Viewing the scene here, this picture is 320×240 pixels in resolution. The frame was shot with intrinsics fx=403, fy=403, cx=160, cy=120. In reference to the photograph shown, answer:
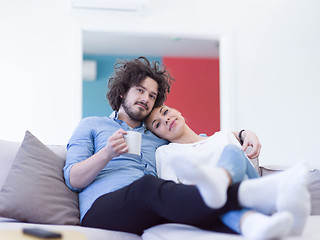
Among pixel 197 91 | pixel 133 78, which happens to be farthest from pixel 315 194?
pixel 197 91

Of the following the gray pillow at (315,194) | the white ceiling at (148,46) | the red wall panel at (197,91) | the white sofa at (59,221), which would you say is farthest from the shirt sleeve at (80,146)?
the red wall panel at (197,91)

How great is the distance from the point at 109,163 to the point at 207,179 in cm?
78

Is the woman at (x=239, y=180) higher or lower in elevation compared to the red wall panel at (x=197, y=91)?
lower

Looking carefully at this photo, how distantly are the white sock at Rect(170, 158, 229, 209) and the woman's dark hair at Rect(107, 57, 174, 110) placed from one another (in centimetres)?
108

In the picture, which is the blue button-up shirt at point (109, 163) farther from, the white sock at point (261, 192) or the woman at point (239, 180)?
the white sock at point (261, 192)

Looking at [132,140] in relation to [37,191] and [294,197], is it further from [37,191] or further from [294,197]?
[294,197]

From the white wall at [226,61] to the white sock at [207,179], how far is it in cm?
302

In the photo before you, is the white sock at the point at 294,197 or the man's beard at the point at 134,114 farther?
the man's beard at the point at 134,114

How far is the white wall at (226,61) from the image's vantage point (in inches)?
157

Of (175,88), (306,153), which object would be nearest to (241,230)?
(306,153)

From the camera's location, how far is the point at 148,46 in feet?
19.2

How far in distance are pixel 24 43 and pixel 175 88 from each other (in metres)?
2.73

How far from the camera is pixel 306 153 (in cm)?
443

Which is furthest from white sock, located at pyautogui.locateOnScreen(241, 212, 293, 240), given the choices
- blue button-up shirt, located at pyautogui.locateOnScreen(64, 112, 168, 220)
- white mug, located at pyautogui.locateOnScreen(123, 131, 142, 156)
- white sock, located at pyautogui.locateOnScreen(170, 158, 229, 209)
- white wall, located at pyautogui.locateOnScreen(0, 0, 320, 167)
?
white wall, located at pyautogui.locateOnScreen(0, 0, 320, 167)
